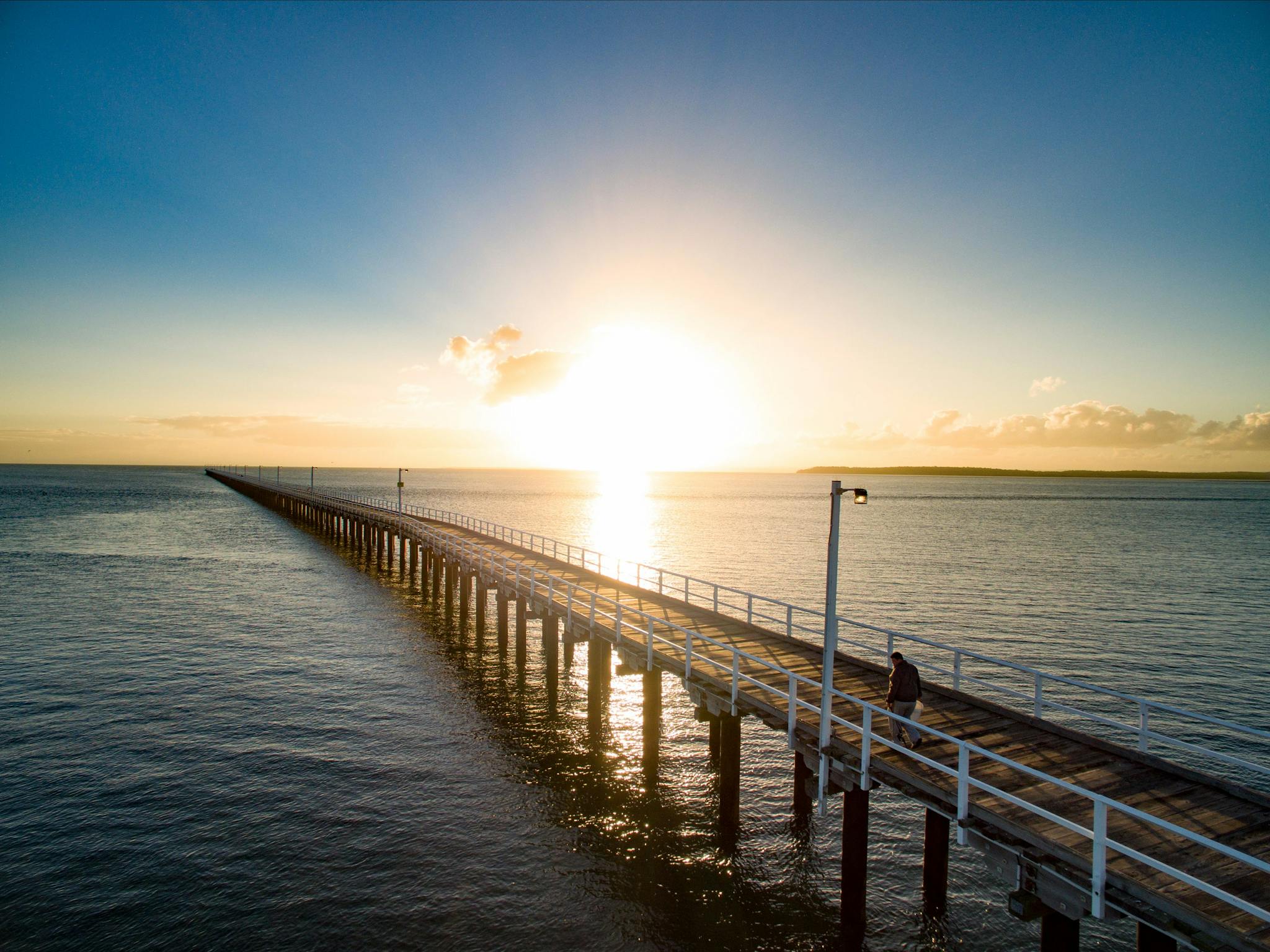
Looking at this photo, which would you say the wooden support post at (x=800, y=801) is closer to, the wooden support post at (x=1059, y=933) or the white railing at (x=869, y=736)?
the white railing at (x=869, y=736)

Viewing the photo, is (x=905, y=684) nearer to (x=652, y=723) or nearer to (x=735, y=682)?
(x=735, y=682)

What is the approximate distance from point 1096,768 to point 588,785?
1034 centimetres

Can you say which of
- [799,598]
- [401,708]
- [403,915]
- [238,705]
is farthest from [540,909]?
[799,598]

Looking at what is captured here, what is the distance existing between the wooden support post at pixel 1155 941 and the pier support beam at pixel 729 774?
276 inches

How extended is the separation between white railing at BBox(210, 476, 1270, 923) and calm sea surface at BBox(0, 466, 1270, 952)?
10.1 feet

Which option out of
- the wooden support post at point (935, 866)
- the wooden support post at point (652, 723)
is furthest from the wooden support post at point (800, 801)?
the wooden support post at point (652, 723)

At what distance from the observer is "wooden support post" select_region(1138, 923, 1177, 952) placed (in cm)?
724

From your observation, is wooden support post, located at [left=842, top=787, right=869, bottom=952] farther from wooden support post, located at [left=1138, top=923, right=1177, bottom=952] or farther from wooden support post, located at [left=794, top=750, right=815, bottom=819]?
wooden support post, located at [left=1138, top=923, right=1177, bottom=952]

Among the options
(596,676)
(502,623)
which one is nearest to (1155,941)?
(596,676)

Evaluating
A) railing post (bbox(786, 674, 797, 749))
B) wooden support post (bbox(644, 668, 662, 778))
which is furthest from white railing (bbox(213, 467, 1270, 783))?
wooden support post (bbox(644, 668, 662, 778))

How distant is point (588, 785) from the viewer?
53.5ft

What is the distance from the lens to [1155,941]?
7289 mm

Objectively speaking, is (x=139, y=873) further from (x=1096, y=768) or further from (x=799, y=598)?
(x=799, y=598)

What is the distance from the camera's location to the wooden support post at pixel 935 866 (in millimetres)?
11391
